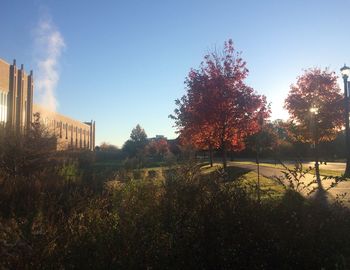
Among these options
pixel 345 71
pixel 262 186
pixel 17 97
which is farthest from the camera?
pixel 17 97

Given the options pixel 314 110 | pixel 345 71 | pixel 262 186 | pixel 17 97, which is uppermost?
pixel 17 97

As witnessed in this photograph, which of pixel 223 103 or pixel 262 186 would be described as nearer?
pixel 262 186

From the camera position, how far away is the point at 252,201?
6.75 metres

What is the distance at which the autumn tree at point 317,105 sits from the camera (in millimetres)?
25031

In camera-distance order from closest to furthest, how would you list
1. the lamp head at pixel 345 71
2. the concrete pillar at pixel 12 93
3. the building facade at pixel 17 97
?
the lamp head at pixel 345 71 → the building facade at pixel 17 97 → the concrete pillar at pixel 12 93

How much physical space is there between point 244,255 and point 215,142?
19.0m

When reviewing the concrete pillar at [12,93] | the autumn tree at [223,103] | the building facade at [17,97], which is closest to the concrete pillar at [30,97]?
the building facade at [17,97]

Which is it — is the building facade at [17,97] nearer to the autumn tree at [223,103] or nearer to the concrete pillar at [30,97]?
the concrete pillar at [30,97]

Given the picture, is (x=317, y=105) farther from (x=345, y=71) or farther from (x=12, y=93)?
(x=12, y=93)

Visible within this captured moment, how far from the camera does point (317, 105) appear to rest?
25.5m

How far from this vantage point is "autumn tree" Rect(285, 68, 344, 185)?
82.1ft

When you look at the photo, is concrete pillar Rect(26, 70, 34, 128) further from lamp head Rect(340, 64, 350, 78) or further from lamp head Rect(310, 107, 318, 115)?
lamp head Rect(340, 64, 350, 78)

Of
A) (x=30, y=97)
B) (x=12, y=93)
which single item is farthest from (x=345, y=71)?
(x=30, y=97)

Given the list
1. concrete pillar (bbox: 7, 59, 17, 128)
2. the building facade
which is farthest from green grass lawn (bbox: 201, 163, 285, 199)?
concrete pillar (bbox: 7, 59, 17, 128)
